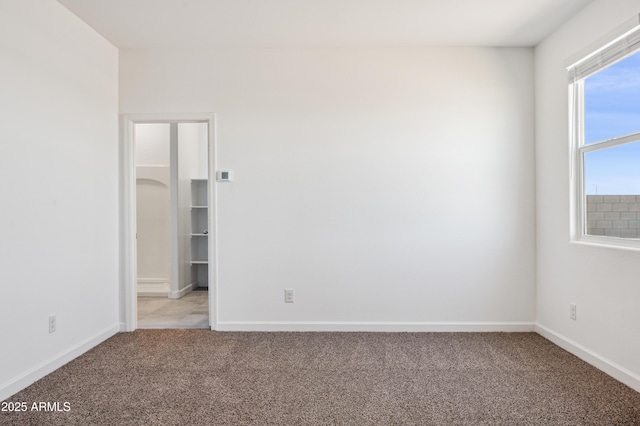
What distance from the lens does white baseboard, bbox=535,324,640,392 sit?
260 cm

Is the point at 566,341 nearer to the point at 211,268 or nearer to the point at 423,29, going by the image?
the point at 423,29

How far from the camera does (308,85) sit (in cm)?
381

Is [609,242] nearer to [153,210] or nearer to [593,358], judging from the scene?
[593,358]

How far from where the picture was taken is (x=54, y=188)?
2914 mm

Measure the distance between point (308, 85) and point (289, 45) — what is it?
15.7 inches

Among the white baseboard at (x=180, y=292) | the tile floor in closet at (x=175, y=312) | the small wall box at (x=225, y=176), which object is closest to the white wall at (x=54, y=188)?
the tile floor in closet at (x=175, y=312)

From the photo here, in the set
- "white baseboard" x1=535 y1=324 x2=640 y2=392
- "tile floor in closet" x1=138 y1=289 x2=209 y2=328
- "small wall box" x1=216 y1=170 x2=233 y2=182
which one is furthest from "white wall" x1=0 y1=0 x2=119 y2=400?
"white baseboard" x1=535 y1=324 x2=640 y2=392

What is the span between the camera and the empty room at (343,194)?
107 inches

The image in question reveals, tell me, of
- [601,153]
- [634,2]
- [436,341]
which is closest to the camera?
[634,2]

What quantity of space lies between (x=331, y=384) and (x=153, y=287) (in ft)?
12.4

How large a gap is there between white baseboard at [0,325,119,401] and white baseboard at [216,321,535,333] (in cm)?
103

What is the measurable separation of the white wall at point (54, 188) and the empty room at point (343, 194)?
17 mm

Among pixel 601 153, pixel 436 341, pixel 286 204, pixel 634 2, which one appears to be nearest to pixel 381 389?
pixel 436 341

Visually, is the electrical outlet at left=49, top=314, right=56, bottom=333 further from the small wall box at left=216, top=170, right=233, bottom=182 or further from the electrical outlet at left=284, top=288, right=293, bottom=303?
the electrical outlet at left=284, top=288, right=293, bottom=303
